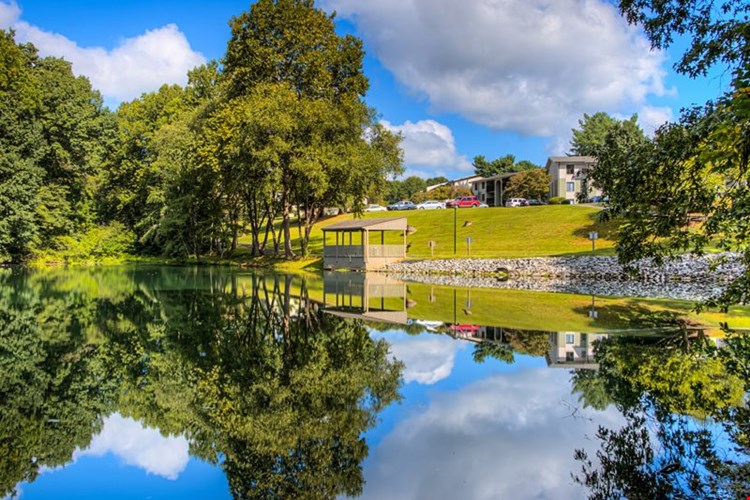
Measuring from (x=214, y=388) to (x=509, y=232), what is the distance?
4849 centimetres

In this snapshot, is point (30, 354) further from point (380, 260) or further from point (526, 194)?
point (526, 194)

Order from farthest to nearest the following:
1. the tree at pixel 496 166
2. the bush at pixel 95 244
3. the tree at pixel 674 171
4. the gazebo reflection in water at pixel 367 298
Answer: the tree at pixel 496 166
the bush at pixel 95 244
the gazebo reflection in water at pixel 367 298
the tree at pixel 674 171

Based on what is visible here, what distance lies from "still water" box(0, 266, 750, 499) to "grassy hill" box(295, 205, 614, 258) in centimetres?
2678

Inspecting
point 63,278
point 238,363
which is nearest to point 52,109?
point 63,278

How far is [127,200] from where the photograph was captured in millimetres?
56125

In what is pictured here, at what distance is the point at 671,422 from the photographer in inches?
286

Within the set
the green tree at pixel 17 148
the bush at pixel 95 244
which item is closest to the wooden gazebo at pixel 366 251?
the green tree at pixel 17 148

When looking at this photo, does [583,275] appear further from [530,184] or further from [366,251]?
[530,184]

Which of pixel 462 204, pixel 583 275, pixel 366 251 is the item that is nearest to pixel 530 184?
pixel 462 204

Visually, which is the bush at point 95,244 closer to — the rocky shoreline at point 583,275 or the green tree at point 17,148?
the green tree at point 17,148

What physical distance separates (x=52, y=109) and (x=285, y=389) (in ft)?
160

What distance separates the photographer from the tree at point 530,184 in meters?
84.8

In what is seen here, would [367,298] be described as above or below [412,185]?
below

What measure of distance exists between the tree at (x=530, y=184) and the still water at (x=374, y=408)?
70.5m
